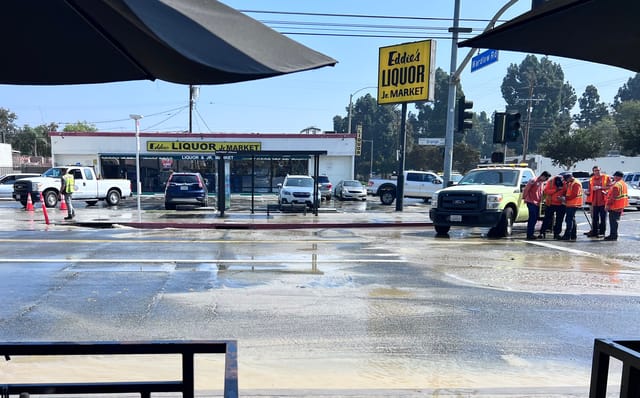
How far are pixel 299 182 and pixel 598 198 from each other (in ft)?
38.1

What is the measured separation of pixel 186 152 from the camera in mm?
31781

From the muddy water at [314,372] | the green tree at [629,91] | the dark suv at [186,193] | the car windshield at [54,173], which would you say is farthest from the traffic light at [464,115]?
the green tree at [629,91]

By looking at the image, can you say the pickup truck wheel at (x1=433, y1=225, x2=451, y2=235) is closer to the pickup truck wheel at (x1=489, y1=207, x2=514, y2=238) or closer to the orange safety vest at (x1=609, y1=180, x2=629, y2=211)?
the pickup truck wheel at (x1=489, y1=207, x2=514, y2=238)

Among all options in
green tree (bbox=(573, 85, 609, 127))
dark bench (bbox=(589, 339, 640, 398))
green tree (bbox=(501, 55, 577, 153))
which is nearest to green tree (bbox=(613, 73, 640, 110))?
green tree (bbox=(573, 85, 609, 127))

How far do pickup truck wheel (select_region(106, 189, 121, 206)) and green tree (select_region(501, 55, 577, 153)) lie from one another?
101m

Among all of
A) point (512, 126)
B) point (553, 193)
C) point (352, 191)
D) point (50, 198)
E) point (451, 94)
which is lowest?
point (50, 198)

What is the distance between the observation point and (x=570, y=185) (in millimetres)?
11844

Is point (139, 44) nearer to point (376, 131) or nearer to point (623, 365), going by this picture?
point (623, 365)

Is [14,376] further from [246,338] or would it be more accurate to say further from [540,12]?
[540,12]

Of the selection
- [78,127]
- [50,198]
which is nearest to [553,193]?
[50,198]

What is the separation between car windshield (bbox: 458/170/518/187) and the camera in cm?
1292

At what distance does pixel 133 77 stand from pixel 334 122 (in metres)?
126

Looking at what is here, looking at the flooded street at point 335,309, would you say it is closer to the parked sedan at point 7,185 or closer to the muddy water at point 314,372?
the muddy water at point 314,372

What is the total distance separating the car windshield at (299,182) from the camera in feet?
63.8
